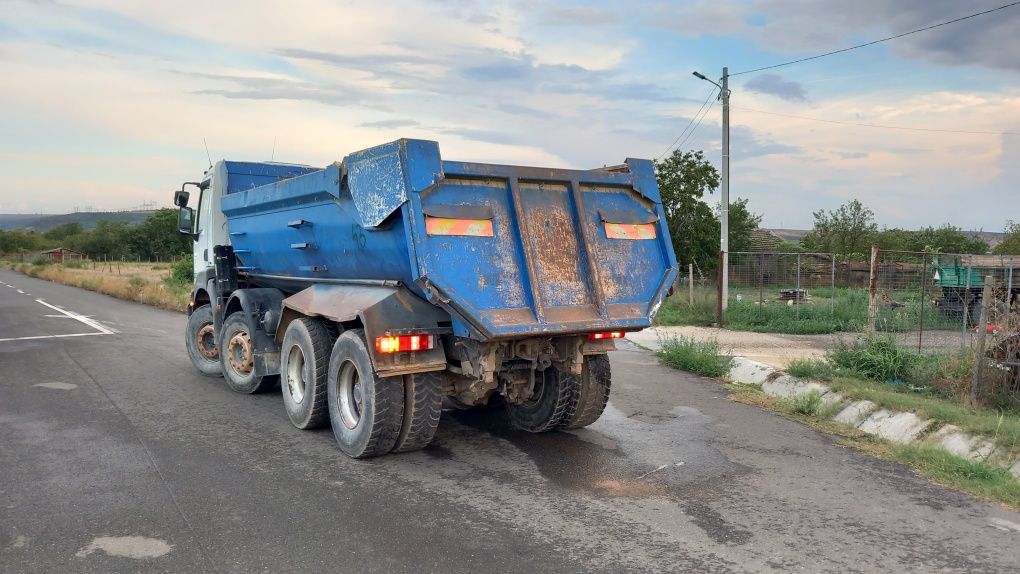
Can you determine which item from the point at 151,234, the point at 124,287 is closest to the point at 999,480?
the point at 124,287

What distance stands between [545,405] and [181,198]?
6579mm

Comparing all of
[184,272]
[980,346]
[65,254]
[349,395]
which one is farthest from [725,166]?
[65,254]

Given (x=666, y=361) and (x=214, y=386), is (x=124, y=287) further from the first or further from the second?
(x=666, y=361)

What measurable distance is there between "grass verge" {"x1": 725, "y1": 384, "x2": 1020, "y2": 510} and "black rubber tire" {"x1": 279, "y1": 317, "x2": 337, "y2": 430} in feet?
16.1

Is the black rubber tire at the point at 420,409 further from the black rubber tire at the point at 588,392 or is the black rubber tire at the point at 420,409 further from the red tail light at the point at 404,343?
the black rubber tire at the point at 588,392

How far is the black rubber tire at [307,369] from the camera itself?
22.6ft

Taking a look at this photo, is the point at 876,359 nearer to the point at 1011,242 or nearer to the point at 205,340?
the point at 205,340

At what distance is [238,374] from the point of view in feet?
29.1

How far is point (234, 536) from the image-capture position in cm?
443

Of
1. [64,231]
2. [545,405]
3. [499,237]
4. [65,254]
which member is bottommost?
[545,405]

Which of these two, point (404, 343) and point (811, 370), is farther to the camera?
point (811, 370)

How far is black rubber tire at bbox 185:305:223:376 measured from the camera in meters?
9.95

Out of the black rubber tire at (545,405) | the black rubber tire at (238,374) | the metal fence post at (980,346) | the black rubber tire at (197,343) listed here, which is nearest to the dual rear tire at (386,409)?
the black rubber tire at (545,405)

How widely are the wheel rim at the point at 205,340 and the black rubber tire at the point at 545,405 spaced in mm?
5090
